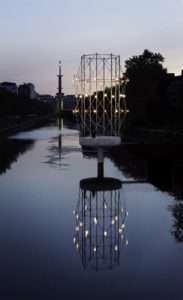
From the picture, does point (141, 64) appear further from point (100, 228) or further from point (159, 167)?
point (100, 228)

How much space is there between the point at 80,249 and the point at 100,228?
2959 mm

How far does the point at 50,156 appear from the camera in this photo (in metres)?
48.5

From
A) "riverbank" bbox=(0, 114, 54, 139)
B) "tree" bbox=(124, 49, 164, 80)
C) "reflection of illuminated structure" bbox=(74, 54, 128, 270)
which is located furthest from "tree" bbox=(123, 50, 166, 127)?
"reflection of illuminated structure" bbox=(74, 54, 128, 270)

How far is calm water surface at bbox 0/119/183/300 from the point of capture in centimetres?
1304

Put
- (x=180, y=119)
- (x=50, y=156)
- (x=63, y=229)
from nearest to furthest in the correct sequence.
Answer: (x=63, y=229) < (x=50, y=156) < (x=180, y=119)

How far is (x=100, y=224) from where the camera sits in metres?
19.9

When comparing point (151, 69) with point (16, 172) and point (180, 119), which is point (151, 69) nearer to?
point (180, 119)

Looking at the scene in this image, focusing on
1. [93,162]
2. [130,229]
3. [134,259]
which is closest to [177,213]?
[130,229]

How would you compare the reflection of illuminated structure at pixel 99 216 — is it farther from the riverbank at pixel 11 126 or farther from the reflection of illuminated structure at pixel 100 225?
the riverbank at pixel 11 126

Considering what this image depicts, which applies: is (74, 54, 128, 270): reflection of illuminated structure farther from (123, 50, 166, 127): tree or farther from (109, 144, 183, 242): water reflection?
(123, 50, 166, 127): tree

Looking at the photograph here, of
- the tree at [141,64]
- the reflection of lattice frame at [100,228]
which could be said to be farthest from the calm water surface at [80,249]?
the tree at [141,64]

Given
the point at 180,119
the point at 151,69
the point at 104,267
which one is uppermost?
the point at 151,69

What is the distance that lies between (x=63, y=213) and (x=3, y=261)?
7.14 m

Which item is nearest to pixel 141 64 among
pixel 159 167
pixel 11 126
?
pixel 11 126
